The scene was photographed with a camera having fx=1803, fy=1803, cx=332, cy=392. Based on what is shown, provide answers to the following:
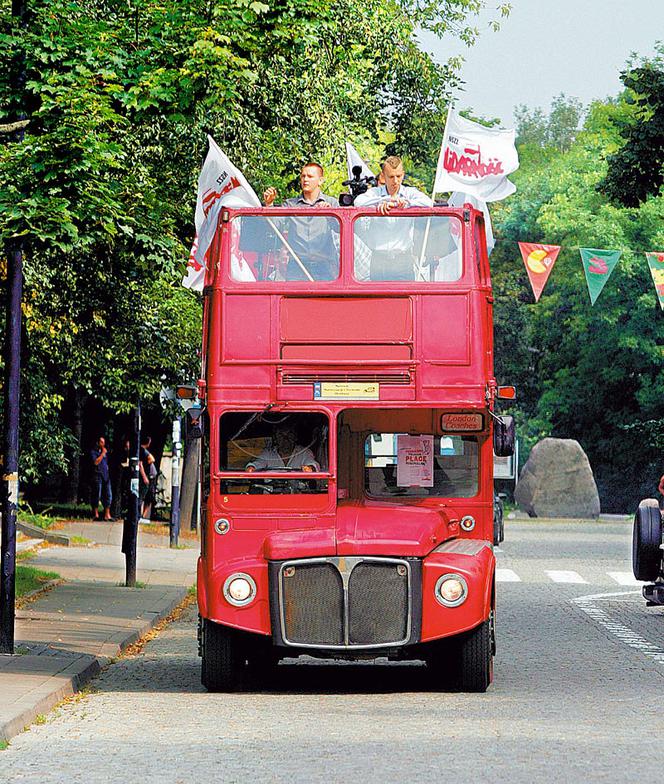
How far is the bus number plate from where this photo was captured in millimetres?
14039

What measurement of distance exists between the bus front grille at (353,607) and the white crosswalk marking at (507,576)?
1464cm

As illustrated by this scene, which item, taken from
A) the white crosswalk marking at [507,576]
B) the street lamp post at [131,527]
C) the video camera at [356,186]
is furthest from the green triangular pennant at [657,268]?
the video camera at [356,186]

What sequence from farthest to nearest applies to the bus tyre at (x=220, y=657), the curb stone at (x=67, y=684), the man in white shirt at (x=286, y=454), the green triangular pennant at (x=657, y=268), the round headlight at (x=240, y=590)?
the green triangular pennant at (x=657, y=268)
the man in white shirt at (x=286, y=454)
the bus tyre at (x=220, y=657)
the round headlight at (x=240, y=590)
the curb stone at (x=67, y=684)

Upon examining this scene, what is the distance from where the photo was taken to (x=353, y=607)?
1339cm

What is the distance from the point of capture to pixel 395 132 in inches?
1517

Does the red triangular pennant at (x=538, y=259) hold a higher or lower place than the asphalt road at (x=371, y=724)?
higher

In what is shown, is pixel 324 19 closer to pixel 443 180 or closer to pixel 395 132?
pixel 443 180

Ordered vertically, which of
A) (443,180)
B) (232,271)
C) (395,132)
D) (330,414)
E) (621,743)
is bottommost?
(621,743)

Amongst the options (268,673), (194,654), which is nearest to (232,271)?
(268,673)

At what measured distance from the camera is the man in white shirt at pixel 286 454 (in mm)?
14117

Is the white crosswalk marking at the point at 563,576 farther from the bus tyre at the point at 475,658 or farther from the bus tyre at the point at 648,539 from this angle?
the bus tyre at the point at 475,658

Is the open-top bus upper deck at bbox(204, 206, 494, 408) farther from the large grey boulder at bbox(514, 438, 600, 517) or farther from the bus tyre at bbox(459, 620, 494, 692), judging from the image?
the large grey boulder at bbox(514, 438, 600, 517)

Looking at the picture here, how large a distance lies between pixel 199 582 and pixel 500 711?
271 cm

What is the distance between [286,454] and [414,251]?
1885 mm
